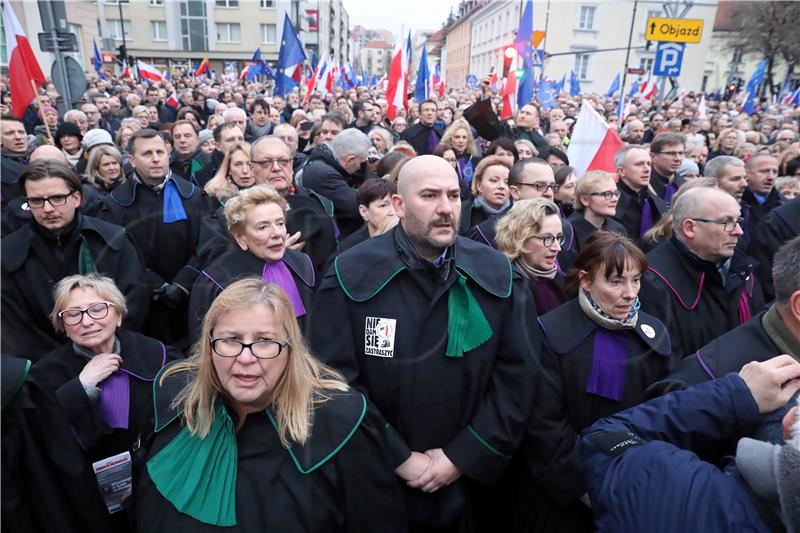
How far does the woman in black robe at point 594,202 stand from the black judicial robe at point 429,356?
190cm

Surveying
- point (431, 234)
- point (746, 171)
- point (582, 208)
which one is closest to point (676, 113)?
point (746, 171)

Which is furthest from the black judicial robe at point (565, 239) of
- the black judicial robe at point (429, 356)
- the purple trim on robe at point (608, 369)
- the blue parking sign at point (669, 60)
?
the blue parking sign at point (669, 60)

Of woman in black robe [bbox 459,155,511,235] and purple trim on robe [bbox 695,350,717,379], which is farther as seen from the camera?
woman in black robe [bbox 459,155,511,235]

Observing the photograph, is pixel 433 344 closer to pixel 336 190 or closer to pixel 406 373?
pixel 406 373

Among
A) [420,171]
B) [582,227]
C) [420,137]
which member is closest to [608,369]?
[420,171]

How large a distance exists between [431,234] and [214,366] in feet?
3.49

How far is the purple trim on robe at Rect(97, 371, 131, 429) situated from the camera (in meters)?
2.58

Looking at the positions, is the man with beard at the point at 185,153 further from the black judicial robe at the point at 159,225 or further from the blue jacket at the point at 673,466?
the blue jacket at the point at 673,466

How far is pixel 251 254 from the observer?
11.3 feet

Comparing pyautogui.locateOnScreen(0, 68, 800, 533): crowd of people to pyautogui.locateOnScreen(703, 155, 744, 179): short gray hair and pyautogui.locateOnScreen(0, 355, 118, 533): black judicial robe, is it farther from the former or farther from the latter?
pyautogui.locateOnScreen(703, 155, 744, 179): short gray hair

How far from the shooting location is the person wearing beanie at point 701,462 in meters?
1.28

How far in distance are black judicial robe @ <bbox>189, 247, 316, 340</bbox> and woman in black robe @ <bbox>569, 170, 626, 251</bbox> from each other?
2117mm

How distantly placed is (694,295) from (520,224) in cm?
107

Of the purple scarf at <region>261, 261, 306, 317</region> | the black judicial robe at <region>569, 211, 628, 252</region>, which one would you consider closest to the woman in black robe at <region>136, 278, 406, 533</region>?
the purple scarf at <region>261, 261, 306, 317</region>
